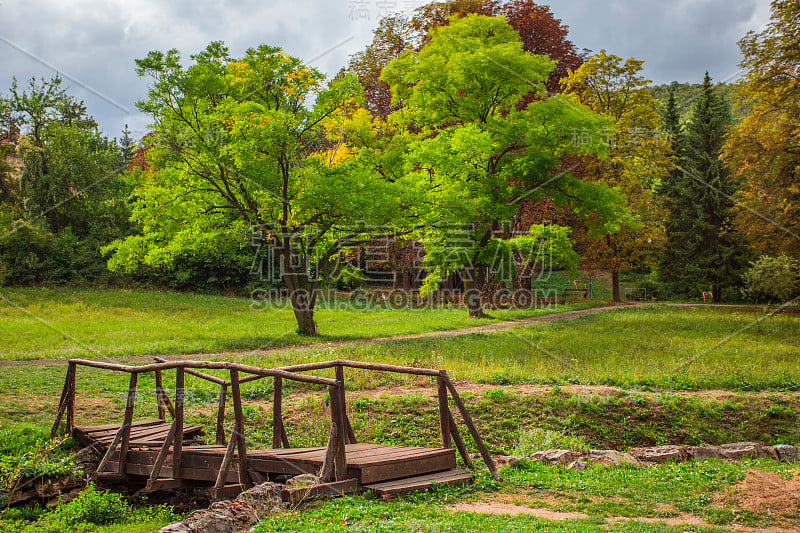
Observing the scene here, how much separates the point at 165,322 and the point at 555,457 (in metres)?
19.6

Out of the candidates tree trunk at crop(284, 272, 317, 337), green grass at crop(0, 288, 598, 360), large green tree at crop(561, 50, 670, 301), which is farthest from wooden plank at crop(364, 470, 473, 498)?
large green tree at crop(561, 50, 670, 301)

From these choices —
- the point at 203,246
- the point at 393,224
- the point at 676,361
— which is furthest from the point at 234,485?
the point at 203,246

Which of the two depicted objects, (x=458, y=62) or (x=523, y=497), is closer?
(x=523, y=497)

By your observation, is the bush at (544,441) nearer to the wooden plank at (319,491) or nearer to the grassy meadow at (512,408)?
the grassy meadow at (512,408)

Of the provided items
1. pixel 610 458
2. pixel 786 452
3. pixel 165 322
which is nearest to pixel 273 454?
pixel 610 458

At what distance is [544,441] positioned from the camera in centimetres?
973

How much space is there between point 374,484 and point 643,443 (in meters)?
5.64

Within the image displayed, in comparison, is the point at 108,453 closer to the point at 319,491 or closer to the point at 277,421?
the point at 277,421

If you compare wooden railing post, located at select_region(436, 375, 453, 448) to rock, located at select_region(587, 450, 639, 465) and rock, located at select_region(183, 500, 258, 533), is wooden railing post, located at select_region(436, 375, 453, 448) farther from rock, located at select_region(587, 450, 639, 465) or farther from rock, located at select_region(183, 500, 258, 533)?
rock, located at select_region(183, 500, 258, 533)

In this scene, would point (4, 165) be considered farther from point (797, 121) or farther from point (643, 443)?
point (797, 121)

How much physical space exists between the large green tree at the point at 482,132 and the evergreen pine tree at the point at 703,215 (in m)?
17.5

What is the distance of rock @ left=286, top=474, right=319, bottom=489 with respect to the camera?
20.9 ft

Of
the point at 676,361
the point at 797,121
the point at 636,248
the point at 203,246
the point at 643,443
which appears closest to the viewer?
the point at 643,443

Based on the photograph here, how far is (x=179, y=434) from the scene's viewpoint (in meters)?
8.07
